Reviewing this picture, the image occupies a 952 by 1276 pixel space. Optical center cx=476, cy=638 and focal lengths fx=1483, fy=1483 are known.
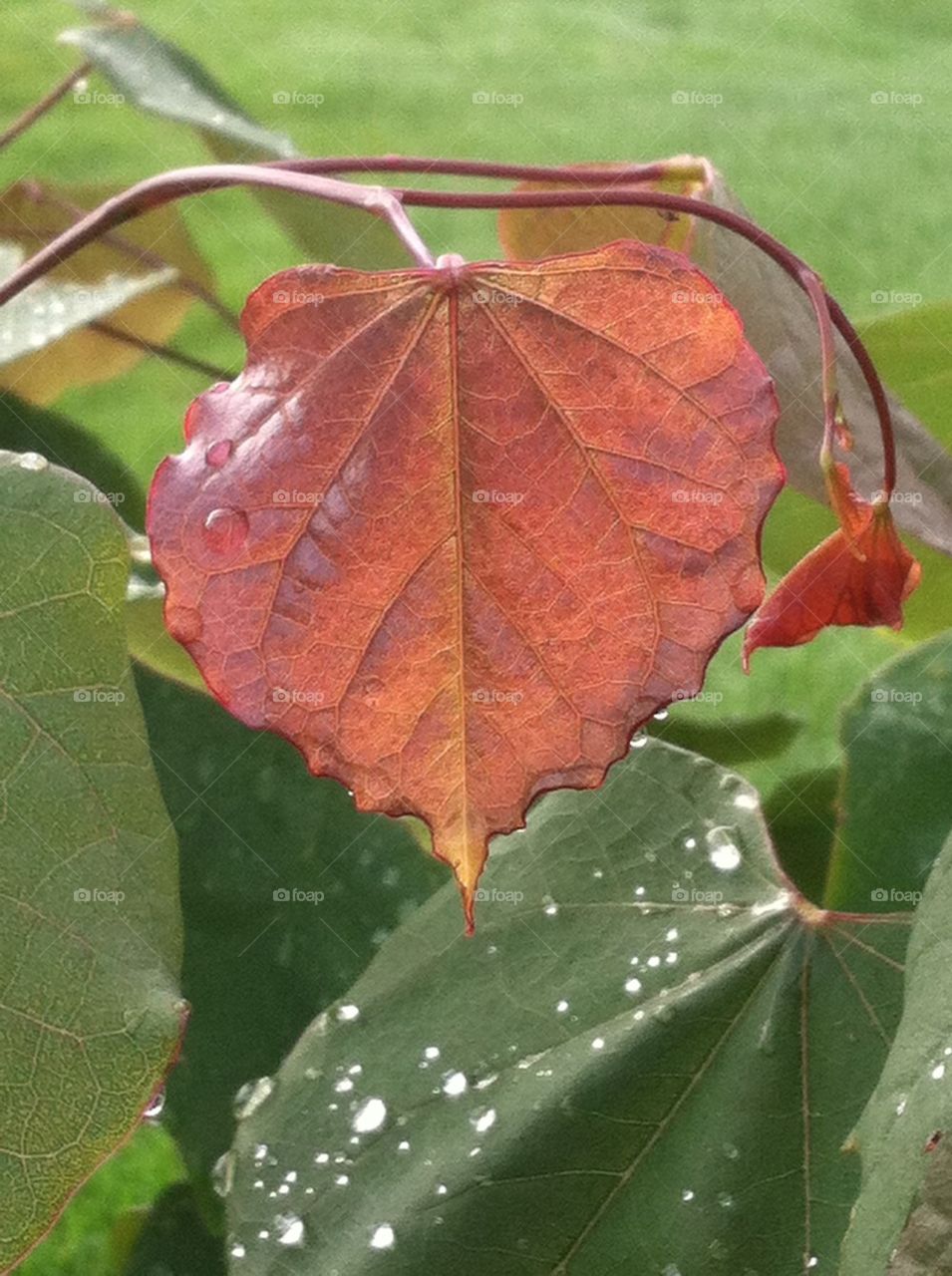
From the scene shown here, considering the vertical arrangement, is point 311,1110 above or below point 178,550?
below

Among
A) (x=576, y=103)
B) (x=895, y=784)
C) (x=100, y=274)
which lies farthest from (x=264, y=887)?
(x=576, y=103)

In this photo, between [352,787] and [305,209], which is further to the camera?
[305,209]

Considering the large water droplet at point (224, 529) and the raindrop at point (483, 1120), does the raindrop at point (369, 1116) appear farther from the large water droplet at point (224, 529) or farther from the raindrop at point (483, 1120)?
the large water droplet at point (224, 529)

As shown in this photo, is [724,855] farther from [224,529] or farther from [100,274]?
[100,274]

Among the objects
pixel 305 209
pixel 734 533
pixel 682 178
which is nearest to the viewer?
pixel 734 533

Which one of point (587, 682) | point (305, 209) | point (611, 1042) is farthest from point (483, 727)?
point (305, 209)

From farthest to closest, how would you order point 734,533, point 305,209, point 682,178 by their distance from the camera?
1. point 305,209
2. point 682,178
3. point 734,533

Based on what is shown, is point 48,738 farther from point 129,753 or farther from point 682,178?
point 682,178

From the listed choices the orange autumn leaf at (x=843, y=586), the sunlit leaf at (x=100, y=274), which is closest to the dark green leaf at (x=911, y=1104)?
the orange autumn leaf at (x=843, y=586)
